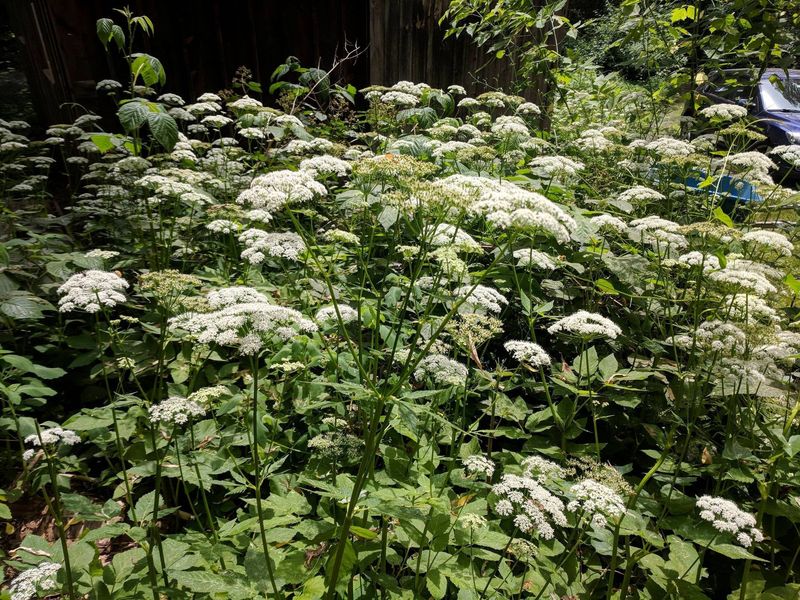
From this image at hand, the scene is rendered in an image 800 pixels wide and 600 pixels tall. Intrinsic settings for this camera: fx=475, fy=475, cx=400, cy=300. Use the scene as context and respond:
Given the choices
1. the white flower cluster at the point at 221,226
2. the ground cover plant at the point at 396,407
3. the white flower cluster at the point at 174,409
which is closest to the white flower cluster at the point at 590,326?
the ground cover plant at the point at 396,407

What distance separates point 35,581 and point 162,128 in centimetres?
249

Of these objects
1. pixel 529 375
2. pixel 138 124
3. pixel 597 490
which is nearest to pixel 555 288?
pixel 529 375

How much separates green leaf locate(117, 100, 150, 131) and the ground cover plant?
0.06 feet

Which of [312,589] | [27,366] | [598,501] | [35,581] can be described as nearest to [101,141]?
[27,366]

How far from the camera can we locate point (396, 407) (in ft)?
6.36

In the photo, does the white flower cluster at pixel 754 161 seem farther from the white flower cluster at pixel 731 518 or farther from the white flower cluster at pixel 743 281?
the white flower cluster at pixel 731 518

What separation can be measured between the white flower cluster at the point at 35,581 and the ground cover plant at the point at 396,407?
1 centimetres

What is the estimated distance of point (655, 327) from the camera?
3.52 meters

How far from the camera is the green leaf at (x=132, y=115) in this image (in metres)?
2.91

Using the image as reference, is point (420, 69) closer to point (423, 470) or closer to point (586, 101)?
point (586, 101)

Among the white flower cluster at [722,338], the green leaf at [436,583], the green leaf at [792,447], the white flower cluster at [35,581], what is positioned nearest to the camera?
the white flower cluster at [35,581]

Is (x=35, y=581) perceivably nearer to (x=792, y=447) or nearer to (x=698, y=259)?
(x=792, y=447)

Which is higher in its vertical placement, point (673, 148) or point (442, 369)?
point (673, 148)

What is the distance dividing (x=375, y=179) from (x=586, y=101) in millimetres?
5010
